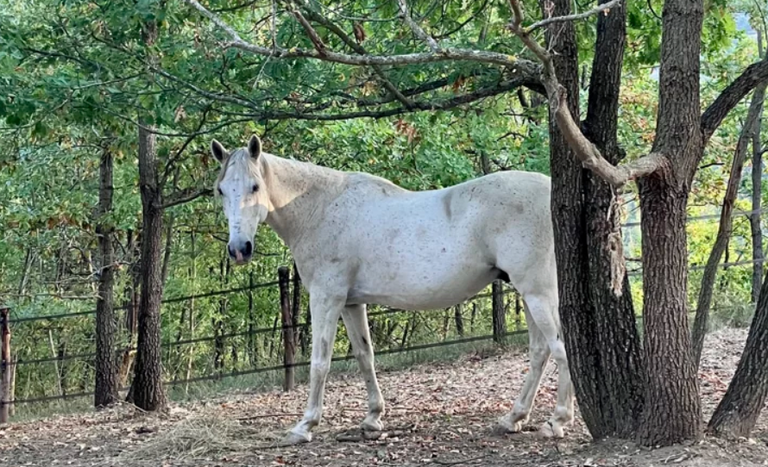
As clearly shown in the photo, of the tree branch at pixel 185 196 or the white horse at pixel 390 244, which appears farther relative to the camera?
the tree branch at pixel 185 196

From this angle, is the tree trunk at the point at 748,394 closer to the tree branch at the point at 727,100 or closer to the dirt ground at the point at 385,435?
the dirt ground at the point at 385,435

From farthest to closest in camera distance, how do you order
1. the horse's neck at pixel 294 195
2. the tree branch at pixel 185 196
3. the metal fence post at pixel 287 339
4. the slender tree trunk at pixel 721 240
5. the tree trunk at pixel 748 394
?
the metal fence post at pixel 287 339
the tree branch at pixel 185 196
the horse's neck at pixel 294 195
the slender tree trunk at pixel 721 240
the tree trunk at pixel 748 394

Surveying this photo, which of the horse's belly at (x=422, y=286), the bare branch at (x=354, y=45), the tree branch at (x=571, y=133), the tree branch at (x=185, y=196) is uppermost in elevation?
the bare branch at (x=354, y=45)

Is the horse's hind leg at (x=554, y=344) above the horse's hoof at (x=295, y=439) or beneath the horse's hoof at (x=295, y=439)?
above

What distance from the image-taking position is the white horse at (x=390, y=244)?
16.5 feet

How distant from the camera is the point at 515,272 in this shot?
197 inches

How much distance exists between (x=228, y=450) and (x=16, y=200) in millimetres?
7749

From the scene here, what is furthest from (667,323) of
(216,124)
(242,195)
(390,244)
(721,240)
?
(216,124)

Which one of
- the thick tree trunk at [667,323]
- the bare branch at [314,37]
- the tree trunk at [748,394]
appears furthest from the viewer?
the tree trunk at [748,394]

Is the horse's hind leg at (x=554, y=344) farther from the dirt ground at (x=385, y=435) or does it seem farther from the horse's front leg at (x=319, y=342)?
the horse's front leg at (x=319, y=342)

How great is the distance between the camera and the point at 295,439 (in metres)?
5.36

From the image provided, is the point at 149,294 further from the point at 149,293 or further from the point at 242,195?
the point at 242,195

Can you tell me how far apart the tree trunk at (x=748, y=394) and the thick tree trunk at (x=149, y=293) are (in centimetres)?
514

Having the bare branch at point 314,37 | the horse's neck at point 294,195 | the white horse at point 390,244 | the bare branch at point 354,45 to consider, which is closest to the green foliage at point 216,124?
the bare branch at point 354,45
